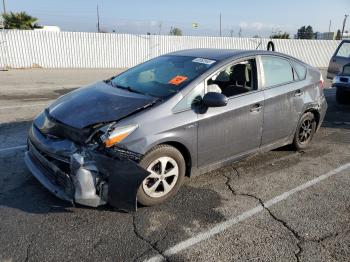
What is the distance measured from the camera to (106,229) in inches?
130

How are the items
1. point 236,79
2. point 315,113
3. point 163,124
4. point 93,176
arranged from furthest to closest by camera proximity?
point 315,113, point 236,79, point 163,124, point 93,176

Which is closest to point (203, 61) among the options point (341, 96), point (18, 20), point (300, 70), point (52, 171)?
point (300, 70)

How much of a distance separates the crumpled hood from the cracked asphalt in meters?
0.90

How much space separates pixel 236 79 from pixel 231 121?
0.73m

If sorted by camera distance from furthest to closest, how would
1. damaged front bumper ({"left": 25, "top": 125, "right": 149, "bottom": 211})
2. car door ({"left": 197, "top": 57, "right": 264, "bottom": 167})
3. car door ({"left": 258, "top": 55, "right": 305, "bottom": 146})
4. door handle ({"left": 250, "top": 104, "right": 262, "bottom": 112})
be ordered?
car door ({"left": 258, "top": 55, "right": 305, "bottom": 146})
door handle ({"left": 250, "top": 104, "right": 262, "bottom": 112})
car door ({"left": 197, "top": 57, "right": 264, "bottom": 167})
damaged front bumper ({"left": 25, "top": 125, "right": 149, "bottom": 211})

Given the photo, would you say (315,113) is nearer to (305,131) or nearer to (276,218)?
(305,131)

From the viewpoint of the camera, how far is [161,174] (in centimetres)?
373

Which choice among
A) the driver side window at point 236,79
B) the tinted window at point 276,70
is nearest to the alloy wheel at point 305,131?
the tinted window at point 276,70

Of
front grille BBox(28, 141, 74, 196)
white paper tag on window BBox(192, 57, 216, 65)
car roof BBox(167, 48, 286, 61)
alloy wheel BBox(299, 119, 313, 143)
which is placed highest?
car roof BBox(167, 48, 286, 61)

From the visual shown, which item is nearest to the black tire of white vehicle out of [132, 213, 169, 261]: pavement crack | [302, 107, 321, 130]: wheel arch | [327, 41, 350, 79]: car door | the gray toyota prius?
[327, 41, 350, 79]: car door

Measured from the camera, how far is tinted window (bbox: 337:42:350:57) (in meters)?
10.1

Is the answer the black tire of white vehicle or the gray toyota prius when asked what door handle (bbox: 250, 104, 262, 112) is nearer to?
the gray toyota prius

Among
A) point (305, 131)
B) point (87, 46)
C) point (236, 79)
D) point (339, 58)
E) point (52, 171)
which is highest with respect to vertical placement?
point (236, 79)

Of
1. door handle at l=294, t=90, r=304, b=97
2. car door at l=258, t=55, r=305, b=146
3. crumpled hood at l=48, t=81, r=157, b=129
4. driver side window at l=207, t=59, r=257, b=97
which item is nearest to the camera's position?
crumpled hood at l=48, t=81, r=157, b=129
